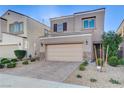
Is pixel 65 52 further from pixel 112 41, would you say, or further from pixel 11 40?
pixel 11 40

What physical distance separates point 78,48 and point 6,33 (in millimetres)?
10400

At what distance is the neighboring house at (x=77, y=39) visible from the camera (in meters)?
13.0

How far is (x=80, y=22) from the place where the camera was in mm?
15992

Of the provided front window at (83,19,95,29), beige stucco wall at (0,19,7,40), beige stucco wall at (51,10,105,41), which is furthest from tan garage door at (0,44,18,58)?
front window at (83,19,95,29)

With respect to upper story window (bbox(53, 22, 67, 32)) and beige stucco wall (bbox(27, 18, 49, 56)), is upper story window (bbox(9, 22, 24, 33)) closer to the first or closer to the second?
beige stucco wall (bbox(27, 18, 49, 56))

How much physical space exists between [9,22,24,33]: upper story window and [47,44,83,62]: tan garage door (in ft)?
17.0

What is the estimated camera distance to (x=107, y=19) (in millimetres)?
15766

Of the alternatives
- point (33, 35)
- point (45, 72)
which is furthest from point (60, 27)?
point (45, 72)

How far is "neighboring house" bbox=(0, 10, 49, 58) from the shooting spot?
53.6 ft

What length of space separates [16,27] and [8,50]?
3.47 metres

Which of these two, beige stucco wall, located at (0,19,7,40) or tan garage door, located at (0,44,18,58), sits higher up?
beige stucco wall, located at (0,19,7,40)

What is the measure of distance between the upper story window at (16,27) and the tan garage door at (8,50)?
7.87 feet

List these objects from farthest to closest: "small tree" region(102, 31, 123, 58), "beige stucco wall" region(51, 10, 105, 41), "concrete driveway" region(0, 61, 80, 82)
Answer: "beige stucco wall" region(51, 10, 105, 41) < "small tree" region(102, 31, 123, 58) < "concrete driveway" region(0, 61, 80, 82)

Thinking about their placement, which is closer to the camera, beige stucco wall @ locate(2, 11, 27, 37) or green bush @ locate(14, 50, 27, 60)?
green bush @ locate(14, 50, 27, 60)
